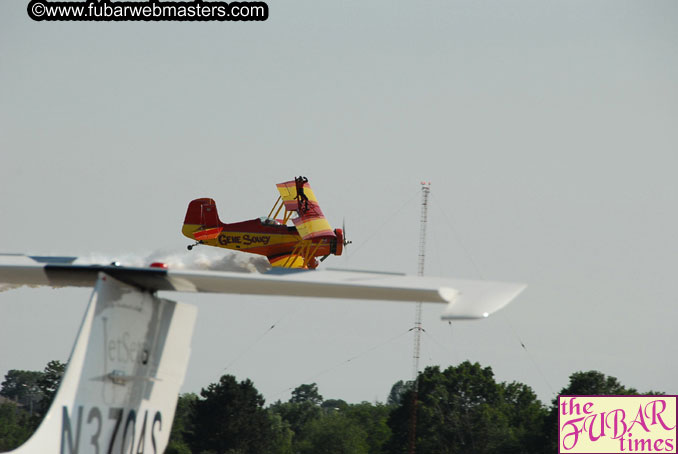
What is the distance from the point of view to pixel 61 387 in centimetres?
1074

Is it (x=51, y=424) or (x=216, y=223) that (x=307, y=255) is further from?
(x=51, y=424)

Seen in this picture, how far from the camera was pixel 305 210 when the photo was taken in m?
49.9

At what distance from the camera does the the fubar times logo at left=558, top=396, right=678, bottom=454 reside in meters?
27.0

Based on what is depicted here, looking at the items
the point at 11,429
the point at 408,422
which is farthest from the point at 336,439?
the point at 11,429

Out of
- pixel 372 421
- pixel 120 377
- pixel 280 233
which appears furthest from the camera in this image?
pixel 372 421

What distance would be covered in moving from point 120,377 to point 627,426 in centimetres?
2049

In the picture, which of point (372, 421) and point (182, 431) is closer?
point (182, 431)

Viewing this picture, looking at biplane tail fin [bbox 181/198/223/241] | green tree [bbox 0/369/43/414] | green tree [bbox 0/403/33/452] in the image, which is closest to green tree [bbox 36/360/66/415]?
green tree [bbox 0/403/33/452]

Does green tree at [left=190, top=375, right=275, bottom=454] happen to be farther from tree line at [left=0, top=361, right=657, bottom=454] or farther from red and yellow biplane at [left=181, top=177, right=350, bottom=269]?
red and yellow biplane at [left=181, top=177, right=350, bottom=269]

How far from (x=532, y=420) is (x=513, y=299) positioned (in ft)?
289

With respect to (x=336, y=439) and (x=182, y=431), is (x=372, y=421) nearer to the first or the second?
(x=336, y=439)

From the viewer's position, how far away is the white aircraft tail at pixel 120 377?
427 inches

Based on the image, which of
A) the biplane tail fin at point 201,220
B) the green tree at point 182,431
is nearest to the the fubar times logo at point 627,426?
the biplane tail fin at point 201,220

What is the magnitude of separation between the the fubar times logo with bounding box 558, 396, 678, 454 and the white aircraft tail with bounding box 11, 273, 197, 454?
15.7m
